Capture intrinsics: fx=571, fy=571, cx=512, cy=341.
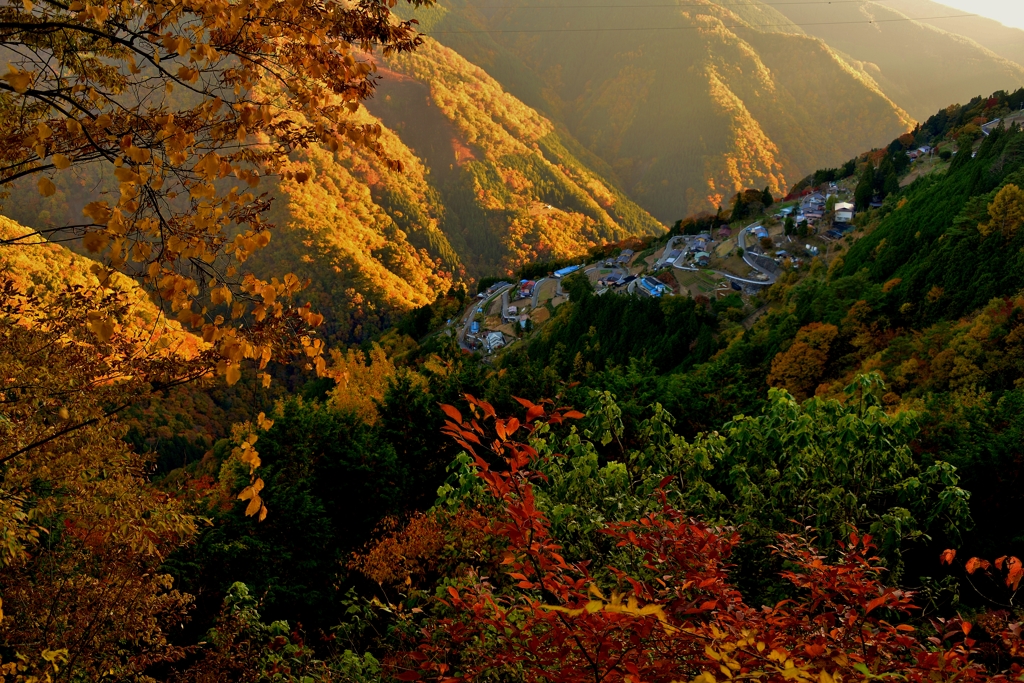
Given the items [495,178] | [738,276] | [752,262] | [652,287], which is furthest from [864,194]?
[495,178]

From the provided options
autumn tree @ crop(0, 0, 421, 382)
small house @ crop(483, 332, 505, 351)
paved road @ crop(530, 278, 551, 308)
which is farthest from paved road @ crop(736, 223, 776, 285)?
autumn tree @ crop(0, 0, 421, 382)

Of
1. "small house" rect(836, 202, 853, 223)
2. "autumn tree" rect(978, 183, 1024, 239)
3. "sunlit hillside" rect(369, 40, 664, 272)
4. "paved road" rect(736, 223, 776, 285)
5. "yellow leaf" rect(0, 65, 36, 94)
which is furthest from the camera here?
"sunlit hillside" rect(369, 40, 664, 272)

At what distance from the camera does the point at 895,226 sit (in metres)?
31.8

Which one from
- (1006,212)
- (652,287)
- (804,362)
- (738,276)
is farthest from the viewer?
(652,287)

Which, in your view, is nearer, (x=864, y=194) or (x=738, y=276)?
(x=738, y=276)

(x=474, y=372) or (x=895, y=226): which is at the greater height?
(x=895, y=226)

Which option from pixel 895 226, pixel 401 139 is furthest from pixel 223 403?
pixel 401 139

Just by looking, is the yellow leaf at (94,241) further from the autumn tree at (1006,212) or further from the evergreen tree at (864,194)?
the evergreen tree at (864,194)

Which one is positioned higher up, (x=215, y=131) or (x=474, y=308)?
(x=215, y=131)

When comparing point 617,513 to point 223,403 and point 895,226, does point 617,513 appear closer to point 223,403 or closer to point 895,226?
point 895,226

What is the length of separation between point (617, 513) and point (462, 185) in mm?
162787

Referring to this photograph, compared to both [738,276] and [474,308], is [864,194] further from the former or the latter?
[474,308]

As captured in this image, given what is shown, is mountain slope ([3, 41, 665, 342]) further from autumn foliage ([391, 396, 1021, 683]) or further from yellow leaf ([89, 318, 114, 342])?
yellow leaf ([89, 318, 114, 342])

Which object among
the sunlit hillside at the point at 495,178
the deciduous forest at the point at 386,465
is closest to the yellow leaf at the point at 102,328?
the deciduous forest at the point at 386,465
